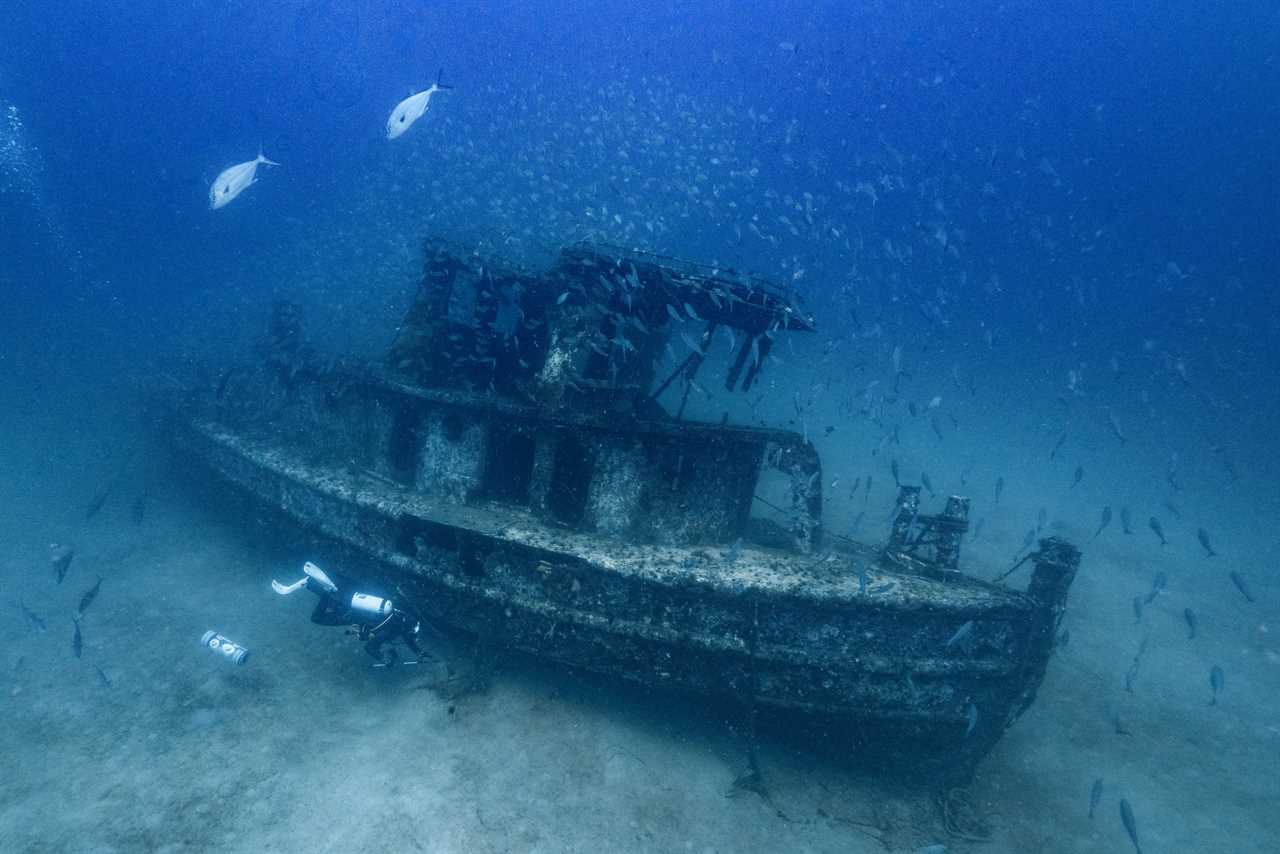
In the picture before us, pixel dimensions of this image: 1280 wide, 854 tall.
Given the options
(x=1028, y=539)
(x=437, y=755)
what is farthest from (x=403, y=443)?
(x=1028, y=539)

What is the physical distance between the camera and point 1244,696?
37.3ft

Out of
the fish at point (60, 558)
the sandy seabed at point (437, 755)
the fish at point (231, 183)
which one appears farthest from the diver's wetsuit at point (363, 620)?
the fish at point (231, 183)

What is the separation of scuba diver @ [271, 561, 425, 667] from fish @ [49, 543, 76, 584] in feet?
12.7

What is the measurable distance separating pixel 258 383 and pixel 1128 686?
56.2 ft

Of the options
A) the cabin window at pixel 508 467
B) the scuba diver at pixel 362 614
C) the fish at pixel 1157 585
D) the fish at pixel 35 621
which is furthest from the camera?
the fish at pixel 1157 585

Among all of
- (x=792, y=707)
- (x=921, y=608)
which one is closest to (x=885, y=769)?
(x=792, y=707)

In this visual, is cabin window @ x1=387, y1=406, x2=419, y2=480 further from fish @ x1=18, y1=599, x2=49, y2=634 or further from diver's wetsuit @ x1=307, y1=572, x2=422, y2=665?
fish @ x1=18, y1=599, x2=49, y2=634

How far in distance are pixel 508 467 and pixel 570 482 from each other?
1.18 meters

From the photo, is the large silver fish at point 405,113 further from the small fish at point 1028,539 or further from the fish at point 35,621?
the small fish at point 1028,539

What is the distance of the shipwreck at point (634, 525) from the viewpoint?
20.9ft

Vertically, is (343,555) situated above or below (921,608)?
below

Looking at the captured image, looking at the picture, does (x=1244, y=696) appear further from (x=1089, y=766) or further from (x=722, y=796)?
(x=722, y=796)

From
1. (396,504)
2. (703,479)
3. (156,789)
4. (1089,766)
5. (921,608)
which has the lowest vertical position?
(156,789)

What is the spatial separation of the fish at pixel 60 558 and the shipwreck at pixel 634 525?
8.27 ft
